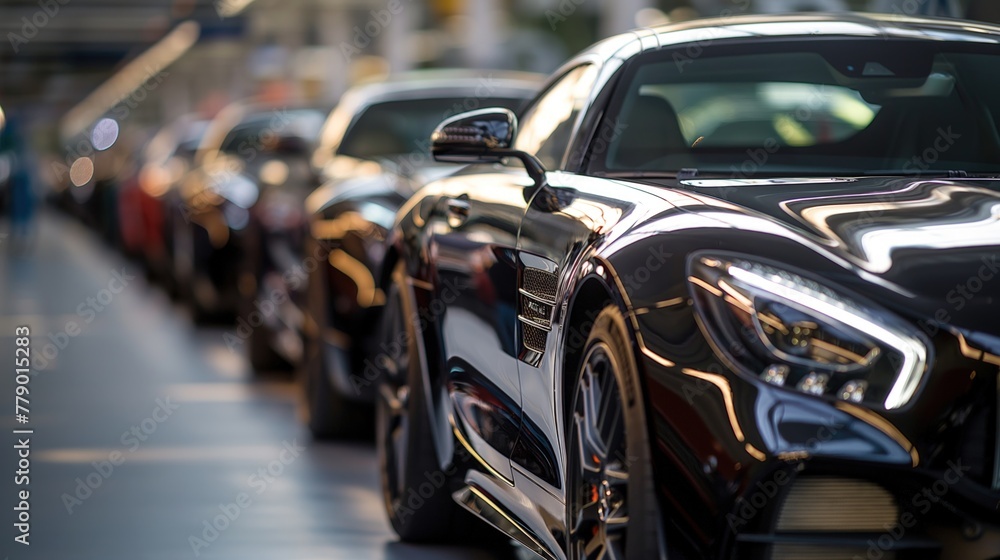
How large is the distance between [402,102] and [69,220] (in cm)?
3243

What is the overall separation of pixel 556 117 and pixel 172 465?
2.77 metres

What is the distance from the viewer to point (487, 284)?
4492 millimetres

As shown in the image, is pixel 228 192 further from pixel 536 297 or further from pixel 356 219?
pixel 536 297

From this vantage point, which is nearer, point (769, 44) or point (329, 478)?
point (769, 44)

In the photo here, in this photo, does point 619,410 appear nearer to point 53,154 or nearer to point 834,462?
point 834,462

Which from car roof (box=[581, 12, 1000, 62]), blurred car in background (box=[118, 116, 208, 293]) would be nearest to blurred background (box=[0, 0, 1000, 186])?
blurred car in background (box=[118, 116, 208, 293])

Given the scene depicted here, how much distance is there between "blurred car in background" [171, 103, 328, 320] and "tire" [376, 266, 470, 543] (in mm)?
3589

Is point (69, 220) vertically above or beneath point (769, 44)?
beneath

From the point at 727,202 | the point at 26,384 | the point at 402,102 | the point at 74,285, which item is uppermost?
the point at 727,202

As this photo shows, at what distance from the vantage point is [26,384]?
8797 mm

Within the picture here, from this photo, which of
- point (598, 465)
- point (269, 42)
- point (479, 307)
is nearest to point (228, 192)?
point (479, 307)

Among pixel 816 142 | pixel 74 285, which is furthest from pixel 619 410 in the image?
pixel 74 285

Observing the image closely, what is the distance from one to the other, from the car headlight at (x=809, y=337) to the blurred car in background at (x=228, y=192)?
6027 millimetres

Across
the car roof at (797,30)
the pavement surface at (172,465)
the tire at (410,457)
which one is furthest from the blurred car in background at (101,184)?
the car roof at (797,30)
